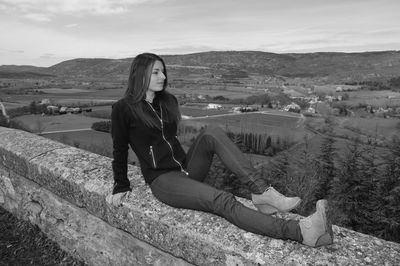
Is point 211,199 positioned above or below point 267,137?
above

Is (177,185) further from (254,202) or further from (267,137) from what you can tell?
(267,137)

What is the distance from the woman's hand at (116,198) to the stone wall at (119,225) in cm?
4

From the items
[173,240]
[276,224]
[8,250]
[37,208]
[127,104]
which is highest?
[127,104]

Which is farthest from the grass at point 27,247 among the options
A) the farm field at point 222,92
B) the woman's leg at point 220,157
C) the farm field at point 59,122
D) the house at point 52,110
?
the farm field at point 222,92

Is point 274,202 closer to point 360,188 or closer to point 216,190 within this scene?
point 216,190

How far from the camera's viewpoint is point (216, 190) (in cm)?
289

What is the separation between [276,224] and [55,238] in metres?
2.56

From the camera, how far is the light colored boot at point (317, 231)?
2320 millimetres

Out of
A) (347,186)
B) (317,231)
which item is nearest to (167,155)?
(317,231)

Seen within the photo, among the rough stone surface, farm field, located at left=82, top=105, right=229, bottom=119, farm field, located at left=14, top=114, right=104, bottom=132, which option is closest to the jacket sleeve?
the rough stone surface

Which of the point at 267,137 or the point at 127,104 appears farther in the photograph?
the point at 267,137

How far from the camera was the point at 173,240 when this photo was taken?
8.83 feet

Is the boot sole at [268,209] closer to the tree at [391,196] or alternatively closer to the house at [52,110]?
the tree at [391,196]

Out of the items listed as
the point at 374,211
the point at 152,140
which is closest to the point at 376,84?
the point at 374,211
